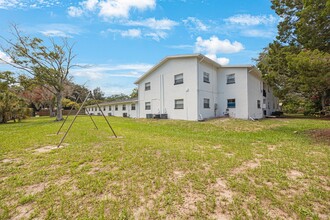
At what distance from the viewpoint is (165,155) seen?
4.77 m

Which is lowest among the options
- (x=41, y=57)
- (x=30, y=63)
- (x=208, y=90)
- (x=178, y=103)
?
(x=178, y=103)

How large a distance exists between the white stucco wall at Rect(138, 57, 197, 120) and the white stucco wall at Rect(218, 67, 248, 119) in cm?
349

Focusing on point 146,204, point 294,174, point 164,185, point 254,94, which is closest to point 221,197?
point 164,185

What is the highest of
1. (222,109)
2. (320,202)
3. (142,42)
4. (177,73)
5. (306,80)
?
(142,42)

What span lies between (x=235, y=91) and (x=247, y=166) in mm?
12169

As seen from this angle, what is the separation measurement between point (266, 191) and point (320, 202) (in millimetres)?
719

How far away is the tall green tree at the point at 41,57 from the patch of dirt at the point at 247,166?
18792 mm

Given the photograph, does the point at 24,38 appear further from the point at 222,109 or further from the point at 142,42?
the point at 222,109

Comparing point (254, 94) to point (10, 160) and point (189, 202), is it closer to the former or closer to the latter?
point (189, 202)

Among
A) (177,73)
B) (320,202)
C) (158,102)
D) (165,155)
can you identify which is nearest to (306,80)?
(320,202)

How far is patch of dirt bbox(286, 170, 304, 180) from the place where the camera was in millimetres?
3422

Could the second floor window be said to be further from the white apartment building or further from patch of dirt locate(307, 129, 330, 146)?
patch of dirt locate(307, 129, 330, 146)

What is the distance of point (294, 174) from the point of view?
3.58 m

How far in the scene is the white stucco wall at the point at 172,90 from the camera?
1416cm
